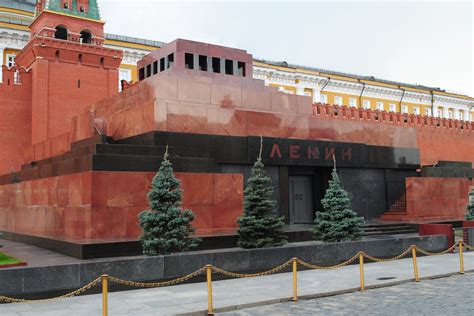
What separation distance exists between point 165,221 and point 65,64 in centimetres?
1909

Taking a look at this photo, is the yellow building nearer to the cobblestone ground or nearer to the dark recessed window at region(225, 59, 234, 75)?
the dark recessed window at region(225, 59, 234, 75)

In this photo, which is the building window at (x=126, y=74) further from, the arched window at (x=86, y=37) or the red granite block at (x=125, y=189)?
the red granite block at (x=125, y=189)

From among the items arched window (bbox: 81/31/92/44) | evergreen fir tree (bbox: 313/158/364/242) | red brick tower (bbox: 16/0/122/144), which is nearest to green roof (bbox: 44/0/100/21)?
red brick tower (bbox: 16/0/122/144)

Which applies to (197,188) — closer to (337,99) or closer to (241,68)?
(241,68)

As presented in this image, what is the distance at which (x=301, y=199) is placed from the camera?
21.5m

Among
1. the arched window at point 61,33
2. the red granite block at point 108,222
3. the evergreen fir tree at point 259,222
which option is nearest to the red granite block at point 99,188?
the red granite block at point 108,222

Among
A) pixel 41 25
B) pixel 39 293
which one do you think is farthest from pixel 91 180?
pixel 41 25

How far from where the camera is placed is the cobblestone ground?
903 centimetres

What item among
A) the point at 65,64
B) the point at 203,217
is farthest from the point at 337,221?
the point at 65,64

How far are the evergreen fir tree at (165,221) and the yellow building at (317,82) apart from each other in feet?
101

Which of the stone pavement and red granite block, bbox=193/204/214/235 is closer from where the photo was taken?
the stone pavement

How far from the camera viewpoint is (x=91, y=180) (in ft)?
46.3

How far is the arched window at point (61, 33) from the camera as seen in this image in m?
29.1

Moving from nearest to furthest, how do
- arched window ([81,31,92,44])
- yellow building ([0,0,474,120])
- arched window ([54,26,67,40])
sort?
arched window ([54,26,67,40]) → arched window ([81,31,92,44]) → yellow building ([0,0,474,120])
